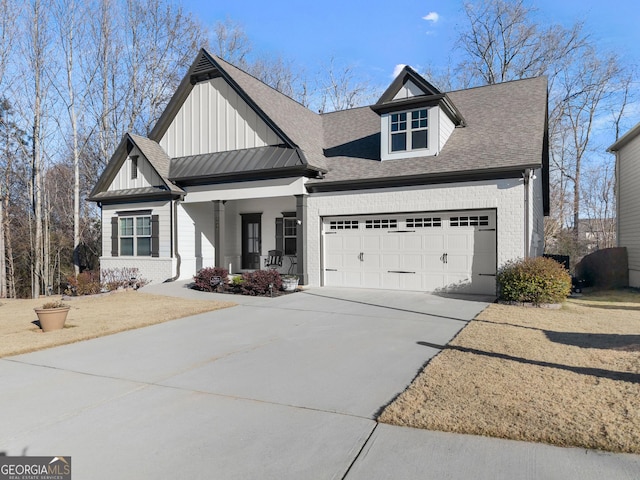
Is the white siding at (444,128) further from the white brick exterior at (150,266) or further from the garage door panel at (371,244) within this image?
the white brick exterior at (150,266)

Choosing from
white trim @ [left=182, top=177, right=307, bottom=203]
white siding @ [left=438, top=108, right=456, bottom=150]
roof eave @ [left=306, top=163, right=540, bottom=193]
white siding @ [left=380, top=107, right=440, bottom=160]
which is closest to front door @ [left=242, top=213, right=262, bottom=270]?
white trim @ [left=182, top=177, right=307, bottom=203]

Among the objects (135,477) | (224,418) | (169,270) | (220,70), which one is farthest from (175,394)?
(220,70)

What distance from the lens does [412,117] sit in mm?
14242

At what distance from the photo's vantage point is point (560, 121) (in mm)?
29094

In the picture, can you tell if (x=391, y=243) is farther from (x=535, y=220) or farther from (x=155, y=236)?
(x=155, y=236)

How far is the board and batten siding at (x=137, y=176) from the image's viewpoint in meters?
17.5

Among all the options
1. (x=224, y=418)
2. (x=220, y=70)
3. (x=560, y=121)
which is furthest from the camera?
(x=560, y=121)

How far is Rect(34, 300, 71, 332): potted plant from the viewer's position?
28.1ft

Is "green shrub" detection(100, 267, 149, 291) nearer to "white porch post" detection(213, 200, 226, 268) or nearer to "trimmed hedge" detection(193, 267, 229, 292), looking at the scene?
"white porch post" detection(213, 200, 226, 268)

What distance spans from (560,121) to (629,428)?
30.5 meters

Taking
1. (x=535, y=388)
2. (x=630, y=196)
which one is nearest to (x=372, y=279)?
(x=535, y=388)

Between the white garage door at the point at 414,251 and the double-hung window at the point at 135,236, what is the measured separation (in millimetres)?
7901

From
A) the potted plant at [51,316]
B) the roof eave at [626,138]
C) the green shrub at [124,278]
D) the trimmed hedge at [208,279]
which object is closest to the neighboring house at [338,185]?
the green shrub at [124,278]

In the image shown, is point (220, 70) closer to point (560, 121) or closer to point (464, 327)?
point (464, 327)
